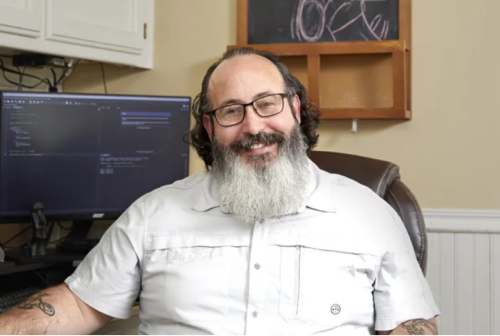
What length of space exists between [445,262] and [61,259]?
123cm

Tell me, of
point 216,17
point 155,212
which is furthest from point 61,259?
point 216,17

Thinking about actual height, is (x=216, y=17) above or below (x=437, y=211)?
above

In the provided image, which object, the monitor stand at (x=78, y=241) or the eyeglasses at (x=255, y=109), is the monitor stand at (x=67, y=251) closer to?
the monitor stand at (x=78, y=241)

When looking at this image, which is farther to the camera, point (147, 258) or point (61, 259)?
point (61, 259)

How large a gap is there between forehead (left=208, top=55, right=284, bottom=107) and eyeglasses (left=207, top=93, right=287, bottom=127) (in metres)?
0.02

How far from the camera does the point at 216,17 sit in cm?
260

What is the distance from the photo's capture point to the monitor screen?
2.20 metres

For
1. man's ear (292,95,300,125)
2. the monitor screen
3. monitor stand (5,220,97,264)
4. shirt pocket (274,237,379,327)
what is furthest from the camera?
the monitor screen

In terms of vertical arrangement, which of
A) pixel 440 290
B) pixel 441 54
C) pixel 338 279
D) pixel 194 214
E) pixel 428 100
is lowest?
pixel 440 290

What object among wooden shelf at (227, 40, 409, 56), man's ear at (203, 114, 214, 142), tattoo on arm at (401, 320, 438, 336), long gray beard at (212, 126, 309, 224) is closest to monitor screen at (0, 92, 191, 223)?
wooden shelf at (227, 40, 409, 56)

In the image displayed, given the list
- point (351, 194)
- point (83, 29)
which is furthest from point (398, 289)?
point (83, 29)

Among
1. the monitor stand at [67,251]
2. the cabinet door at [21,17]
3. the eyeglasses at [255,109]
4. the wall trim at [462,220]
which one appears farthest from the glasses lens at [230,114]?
the wall trim at [462,220]

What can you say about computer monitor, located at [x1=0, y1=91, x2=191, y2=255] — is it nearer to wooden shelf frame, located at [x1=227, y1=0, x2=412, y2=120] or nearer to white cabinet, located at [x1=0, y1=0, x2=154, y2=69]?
white cabinet, located at [x1=0, y1=0, x2=154, y2=69]

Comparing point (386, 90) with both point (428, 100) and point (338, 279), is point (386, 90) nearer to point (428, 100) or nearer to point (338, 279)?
point (428, 100)
